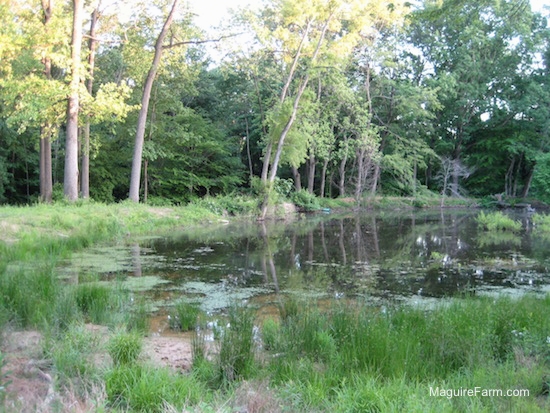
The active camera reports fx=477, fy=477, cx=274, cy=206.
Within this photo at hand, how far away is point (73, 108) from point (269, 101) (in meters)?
13.3

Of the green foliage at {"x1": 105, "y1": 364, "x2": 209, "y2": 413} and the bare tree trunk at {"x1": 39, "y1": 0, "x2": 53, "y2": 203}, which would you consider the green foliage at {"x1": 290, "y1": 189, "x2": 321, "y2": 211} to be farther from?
the green foliage at {"x1": 105, "y1": 364, "x2": 209, "y2": 413}

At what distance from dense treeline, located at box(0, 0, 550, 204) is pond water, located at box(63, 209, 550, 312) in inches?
171

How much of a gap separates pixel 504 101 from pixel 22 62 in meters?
32.0

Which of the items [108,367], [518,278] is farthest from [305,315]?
[518,278]

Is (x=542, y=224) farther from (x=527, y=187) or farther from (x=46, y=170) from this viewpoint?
(x=527, y=187)

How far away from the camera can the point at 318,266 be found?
32.2 feet

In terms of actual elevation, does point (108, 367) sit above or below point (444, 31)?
below

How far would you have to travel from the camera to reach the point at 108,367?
3521mm

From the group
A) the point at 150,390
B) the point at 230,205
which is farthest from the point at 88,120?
the point at 150,390

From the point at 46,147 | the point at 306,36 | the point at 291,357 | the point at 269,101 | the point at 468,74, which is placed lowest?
the point at 291,357

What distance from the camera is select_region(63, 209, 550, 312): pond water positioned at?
24.0ft

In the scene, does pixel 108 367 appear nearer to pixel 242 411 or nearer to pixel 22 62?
pixel 242 411

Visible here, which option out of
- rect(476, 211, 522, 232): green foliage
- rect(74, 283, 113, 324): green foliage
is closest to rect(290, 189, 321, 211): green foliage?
rect(476, 211, 522, 232): green foliage

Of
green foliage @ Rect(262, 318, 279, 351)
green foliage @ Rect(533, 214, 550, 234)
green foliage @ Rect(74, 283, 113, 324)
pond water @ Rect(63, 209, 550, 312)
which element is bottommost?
pond water @ Rect(63, 209, 550, 312)
